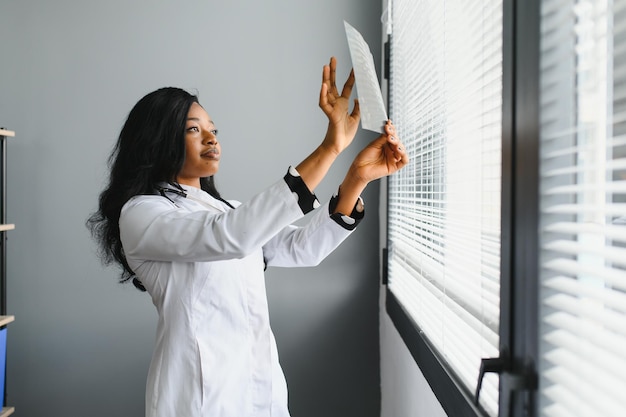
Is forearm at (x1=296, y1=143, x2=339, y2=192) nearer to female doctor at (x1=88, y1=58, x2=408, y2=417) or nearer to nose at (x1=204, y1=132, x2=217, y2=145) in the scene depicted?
female doctor at (x1=88, y1=58, x2=408, y2=417)

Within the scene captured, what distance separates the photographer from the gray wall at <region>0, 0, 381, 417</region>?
90.8 inches

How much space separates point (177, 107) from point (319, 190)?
1.03m

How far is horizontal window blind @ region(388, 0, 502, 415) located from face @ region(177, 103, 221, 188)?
1.81 ft

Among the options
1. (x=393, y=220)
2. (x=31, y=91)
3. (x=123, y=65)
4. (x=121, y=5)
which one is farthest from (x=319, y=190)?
(x=31, y=91)

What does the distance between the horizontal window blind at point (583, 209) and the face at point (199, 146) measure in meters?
0.88

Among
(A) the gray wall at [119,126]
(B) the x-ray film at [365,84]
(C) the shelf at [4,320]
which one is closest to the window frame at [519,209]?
(B) the x-ray film at [365,84]

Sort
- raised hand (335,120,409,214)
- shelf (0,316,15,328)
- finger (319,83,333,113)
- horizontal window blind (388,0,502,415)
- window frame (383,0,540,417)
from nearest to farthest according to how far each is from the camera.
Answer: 1. window frame (383,0,540,417)
2. horizontal window blind (388,0,502,415)
3. finger (319,83,333,113)
4. raised hand (335,120,409,214)
5. shelf (0,316,15,328)

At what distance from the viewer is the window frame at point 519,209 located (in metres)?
0.71

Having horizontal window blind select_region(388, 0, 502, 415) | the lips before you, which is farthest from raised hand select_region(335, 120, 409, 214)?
the lips

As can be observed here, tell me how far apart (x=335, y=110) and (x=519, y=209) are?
428 mm

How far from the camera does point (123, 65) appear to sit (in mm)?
2312

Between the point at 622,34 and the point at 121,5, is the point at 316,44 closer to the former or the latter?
the point at 121,5

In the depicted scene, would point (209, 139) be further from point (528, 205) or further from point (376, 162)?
point (528, 205)

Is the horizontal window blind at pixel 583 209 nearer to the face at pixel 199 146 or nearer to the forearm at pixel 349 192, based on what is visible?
the forearm at pixel 349 192
